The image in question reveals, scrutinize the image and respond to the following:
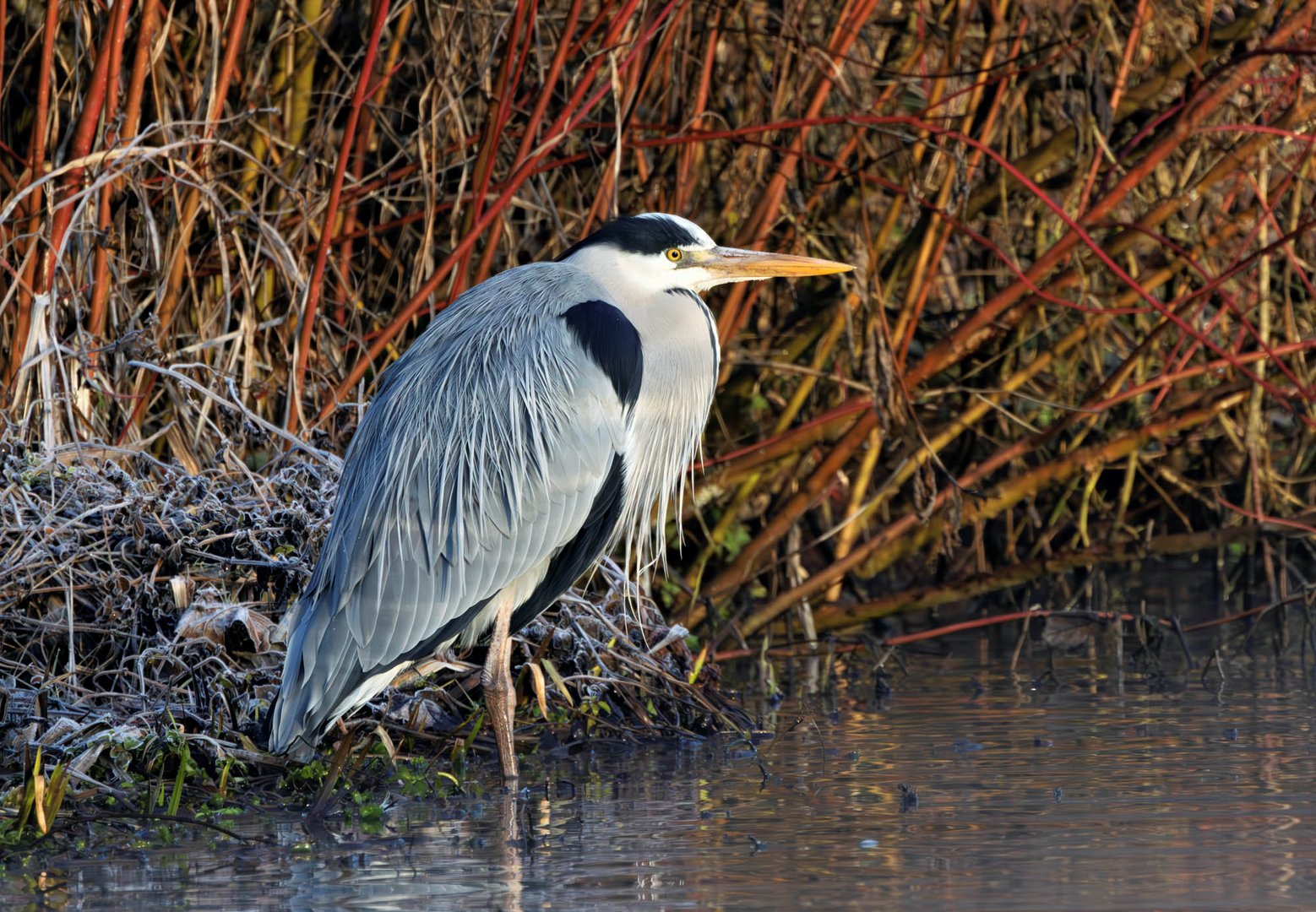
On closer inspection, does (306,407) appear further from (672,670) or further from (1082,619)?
(1082,619)

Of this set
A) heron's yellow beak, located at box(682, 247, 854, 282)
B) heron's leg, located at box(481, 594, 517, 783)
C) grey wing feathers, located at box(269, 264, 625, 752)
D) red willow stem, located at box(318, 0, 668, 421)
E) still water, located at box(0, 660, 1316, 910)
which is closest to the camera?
still water, located at box(0, 660, 1316, 910)

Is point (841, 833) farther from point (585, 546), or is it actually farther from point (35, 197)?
point (35, 197)

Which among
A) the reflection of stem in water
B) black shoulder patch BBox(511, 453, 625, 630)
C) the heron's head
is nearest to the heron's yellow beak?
the heron's head

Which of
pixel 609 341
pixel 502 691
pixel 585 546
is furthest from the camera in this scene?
pixel 585 546

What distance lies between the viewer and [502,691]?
4594 millimetres

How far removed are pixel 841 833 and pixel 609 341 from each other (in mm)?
1522

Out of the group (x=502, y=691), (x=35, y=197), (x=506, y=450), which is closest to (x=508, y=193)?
(x=506, y=450)

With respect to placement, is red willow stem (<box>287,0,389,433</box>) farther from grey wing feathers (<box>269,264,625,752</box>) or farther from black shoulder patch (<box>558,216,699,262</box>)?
black shoulder patch (<box>558,216,699,262</box>)

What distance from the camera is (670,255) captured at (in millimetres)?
4949

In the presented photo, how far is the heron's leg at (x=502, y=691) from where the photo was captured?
4.50m

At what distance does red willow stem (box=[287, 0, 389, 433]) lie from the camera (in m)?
4.96

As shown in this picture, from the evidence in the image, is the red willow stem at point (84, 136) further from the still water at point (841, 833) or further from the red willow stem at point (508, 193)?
the still water at point (841, 833)

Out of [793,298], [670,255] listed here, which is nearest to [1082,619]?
[793,298]

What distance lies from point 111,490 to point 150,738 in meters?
0.89
